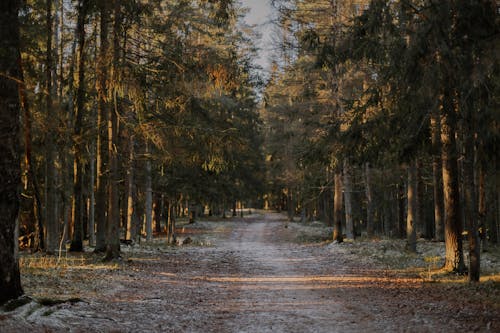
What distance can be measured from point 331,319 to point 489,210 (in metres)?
20.5

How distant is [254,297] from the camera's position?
A: 10.7 m

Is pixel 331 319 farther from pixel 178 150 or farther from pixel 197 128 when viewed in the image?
pixel 178 150

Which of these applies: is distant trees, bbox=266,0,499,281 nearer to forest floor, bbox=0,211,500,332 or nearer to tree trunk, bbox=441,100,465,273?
tree trunk, bbox=441,100,465,273

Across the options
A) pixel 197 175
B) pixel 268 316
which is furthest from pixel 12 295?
pixel 197 175

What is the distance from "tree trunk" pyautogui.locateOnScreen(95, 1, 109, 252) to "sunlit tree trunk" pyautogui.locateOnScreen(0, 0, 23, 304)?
241 inches

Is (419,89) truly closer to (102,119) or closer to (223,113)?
(102,119)

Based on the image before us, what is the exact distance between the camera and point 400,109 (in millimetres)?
11031

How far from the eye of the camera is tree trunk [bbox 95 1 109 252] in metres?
14.6

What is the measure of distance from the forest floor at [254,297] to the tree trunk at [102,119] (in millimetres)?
1239

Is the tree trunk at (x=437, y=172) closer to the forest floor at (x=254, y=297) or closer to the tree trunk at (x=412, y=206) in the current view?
the tree trunk at (x=412, y=206)

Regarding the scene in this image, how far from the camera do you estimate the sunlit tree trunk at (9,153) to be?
305 inches

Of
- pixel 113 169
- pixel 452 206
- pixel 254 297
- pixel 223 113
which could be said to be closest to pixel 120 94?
pixel 113 169

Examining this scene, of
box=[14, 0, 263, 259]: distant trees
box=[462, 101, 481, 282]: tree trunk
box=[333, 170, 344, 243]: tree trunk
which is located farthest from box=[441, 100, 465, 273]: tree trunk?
box=[333, 170, 344, 243]: tree trunk

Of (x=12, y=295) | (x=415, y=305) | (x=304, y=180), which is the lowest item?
(x=415, y=305)
